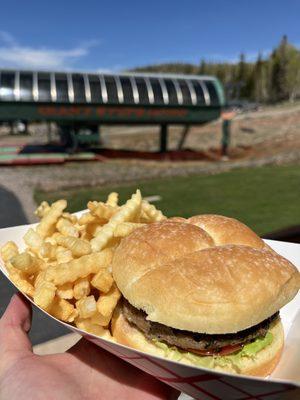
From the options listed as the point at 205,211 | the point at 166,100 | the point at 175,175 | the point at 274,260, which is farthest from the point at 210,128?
the point at 274,260

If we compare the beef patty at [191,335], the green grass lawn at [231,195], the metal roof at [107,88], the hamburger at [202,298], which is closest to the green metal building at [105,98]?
the metal roof at [107,88]

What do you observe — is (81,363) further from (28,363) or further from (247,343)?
(247,343)

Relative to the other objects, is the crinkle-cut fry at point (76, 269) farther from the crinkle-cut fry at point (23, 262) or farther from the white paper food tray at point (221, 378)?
the white paper food tray at point (221, 378)

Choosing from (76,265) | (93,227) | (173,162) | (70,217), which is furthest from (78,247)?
(173,162)

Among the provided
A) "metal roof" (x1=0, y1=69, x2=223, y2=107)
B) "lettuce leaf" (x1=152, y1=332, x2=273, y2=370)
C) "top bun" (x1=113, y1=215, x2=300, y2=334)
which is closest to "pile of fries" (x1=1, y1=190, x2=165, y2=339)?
"top bun" (x1=113, y1=215, x2=300, y2=334)

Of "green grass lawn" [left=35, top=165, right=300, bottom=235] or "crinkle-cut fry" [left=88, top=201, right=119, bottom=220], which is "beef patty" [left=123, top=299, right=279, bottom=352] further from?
"green grass lawn" [left=35, top=165, right=300, bottom=235]

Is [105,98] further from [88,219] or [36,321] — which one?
[88,219]

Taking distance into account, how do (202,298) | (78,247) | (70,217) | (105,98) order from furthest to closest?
1. (105,98)
2. (70,217)
3. (78,247)
4. (202,298)
